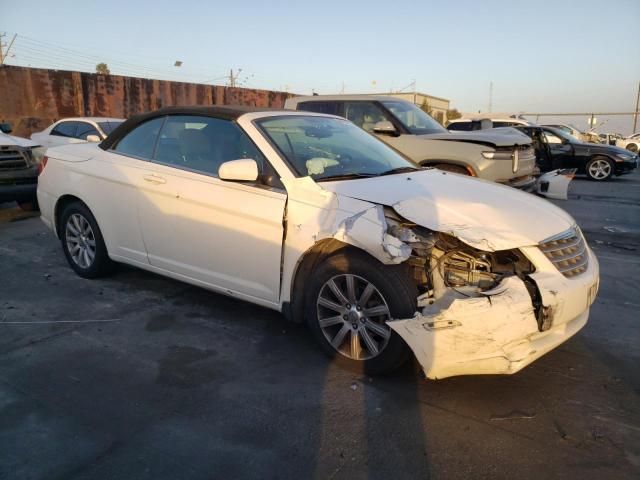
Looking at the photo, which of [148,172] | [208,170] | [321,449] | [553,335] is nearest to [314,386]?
[321,449]

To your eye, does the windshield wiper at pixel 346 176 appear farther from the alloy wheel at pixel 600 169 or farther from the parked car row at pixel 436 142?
the alloy wheel at pixel 600 169

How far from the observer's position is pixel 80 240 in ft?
16.4

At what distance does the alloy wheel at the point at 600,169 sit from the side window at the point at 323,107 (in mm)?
9876

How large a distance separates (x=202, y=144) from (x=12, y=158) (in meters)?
5.19

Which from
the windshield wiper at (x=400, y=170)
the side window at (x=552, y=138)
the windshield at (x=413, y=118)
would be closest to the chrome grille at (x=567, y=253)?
the windshield wiper at (x=400, y=170)

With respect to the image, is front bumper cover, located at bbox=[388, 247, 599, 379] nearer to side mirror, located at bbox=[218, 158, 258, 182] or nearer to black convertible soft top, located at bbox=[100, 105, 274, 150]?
side mirror, located at bbox=[218, 158, 258, 182]

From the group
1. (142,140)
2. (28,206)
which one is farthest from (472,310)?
(28,206)

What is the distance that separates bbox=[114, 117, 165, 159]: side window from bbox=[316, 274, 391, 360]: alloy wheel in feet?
7.13

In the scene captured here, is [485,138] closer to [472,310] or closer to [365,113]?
[365,113]

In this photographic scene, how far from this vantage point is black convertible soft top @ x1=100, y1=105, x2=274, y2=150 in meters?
4.03

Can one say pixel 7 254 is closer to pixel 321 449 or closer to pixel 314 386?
pixel 314 386

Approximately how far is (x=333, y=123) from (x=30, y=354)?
3.07 m

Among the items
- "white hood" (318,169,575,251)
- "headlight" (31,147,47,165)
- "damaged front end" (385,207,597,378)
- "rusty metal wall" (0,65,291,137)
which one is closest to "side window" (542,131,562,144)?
"rusty metal wall" (0,65,291,137)

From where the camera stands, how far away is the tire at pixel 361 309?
301cm
